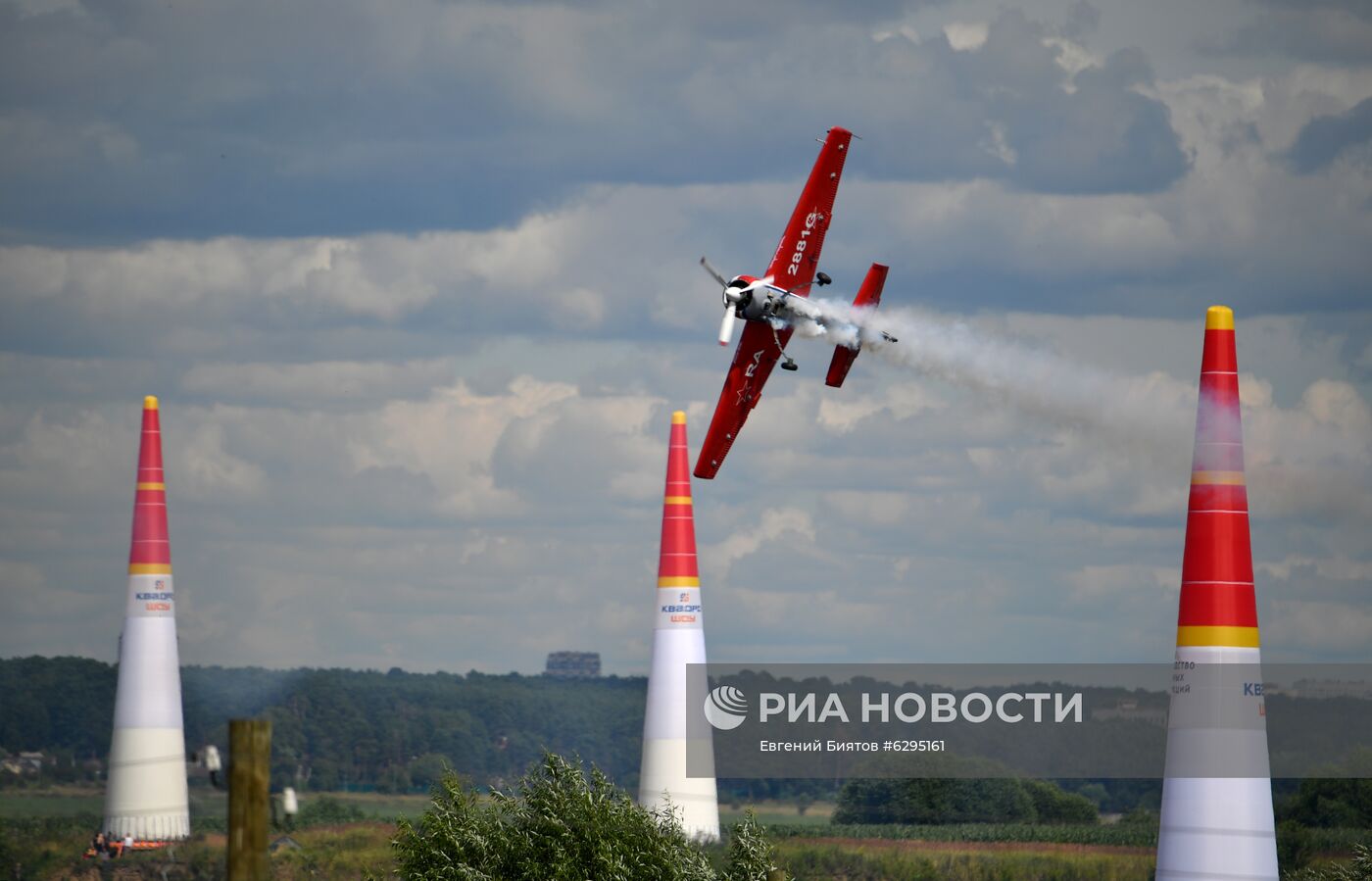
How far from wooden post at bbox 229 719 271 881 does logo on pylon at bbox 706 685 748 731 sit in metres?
21.6

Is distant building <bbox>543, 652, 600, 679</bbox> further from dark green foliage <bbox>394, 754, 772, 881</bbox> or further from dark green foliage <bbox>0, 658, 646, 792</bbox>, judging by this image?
dark green foliage <bbox>394, 754, 772, 881</bbox>

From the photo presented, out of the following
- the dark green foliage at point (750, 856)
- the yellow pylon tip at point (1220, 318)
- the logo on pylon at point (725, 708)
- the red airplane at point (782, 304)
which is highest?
the red airplane at point (782, 304)

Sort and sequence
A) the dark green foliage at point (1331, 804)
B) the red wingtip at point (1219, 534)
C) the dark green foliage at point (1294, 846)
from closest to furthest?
the red wingtip at point (1219, 534) < the dark green foliage at point (1294, 846) < the dark green foliage at point (1331, 804)

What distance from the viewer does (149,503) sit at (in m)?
35.5

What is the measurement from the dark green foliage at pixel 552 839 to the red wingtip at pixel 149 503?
9626mm

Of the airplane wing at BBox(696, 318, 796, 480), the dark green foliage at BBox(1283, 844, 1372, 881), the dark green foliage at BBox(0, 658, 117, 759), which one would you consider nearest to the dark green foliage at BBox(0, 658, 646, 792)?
the dark green foliage at BBox(0, 658, 117, 759)

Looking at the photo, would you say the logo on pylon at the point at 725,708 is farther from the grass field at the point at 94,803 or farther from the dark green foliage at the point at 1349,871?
the dark green foliage at the point at 1349,871

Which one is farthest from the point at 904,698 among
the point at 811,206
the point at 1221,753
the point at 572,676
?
the point at 572,676

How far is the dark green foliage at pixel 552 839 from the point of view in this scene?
88.3 feet

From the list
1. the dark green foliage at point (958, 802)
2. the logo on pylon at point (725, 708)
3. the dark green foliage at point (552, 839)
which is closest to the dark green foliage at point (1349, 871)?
the dark green foliage at point (552, 839)

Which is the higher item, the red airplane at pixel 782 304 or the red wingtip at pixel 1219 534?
the red airplane at pixel 782 304

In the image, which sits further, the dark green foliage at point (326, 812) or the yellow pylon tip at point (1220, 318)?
the dark green foliage at point (326, 812)

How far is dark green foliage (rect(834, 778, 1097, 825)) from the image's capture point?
2087 inches

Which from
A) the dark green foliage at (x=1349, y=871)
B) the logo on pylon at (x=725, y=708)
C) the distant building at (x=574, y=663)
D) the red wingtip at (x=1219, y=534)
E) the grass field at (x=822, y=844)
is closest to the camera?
the red wingtip at (x=1219, y=534)
